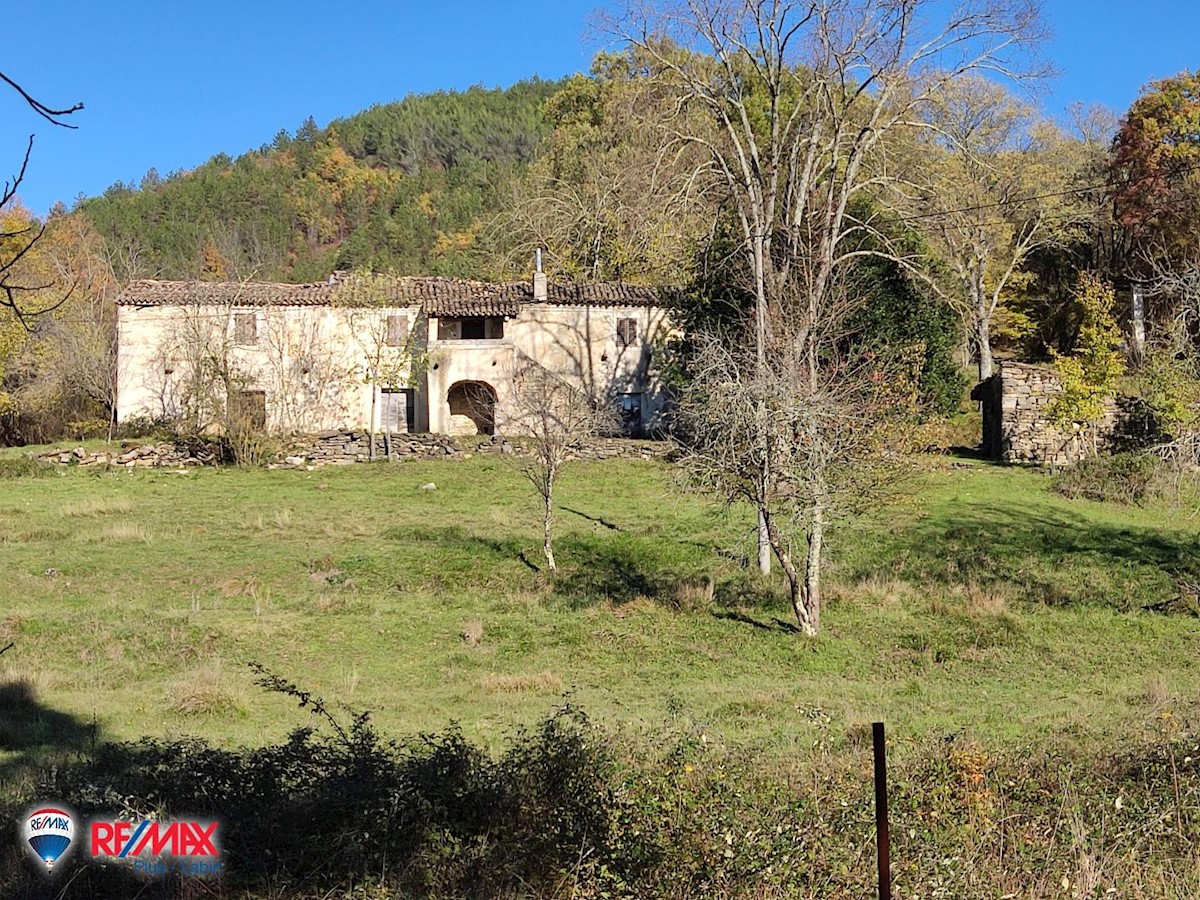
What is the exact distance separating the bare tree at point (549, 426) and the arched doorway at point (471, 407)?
189cm

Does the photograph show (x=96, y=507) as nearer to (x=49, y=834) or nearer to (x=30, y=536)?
(x=30, y=536)

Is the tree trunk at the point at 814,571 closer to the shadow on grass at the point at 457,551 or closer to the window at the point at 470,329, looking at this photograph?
the shadow on grass at the point at 457,551

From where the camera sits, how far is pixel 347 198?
87.4 meters

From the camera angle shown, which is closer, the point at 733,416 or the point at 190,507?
the point at 733,416

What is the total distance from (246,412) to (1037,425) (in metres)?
22.1

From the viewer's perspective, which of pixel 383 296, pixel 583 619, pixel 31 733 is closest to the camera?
pixel 31 733

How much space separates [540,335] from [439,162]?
204 feet

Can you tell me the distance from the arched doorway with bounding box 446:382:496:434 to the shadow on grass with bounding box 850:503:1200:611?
20083mm

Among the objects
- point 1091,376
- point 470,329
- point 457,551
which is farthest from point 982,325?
point 457,551

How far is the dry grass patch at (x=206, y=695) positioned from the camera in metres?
11.8

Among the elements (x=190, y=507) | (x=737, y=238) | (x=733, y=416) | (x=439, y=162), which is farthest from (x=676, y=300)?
(x=439, y=162)

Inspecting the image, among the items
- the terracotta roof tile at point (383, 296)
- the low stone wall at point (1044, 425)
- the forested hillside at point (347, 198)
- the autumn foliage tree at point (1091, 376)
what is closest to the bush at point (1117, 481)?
the autumn foliage tree at point (1091, 376)

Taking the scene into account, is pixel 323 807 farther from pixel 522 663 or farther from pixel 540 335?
pixel 540 335

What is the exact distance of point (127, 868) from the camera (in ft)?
18.9
